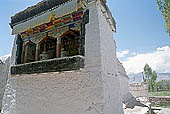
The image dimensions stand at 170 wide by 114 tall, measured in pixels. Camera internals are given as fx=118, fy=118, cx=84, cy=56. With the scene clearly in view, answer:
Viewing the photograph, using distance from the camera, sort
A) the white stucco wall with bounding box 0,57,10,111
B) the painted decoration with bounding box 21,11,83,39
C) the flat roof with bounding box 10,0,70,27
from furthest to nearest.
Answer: the white stucco wall with bounding box 0,57,10,111 < the flat roof with bounding box 10,0,70,27 < the painted decoration with bounding box 21,11,83,39

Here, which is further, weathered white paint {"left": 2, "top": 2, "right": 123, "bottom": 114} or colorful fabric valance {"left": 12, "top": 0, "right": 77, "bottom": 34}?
colorful fabric valance {"left": 12, "top": 0, "right": 77, "bottom": 34}

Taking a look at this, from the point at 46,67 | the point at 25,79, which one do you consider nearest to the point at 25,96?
the point at 25,79

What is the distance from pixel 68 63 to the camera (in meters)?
3.32

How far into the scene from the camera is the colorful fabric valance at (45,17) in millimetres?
3562

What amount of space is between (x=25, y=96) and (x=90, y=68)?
107 inches

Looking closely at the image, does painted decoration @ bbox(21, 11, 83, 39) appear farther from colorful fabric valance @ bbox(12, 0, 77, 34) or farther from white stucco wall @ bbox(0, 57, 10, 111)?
white stucco wall @ bbox(0, 57, 10, 111)

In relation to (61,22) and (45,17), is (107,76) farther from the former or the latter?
(45,17)

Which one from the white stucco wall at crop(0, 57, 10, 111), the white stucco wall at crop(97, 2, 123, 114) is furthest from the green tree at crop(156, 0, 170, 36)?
the white stucco wall at crop(0, 57, 10, 111)

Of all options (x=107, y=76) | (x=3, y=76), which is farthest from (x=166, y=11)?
(x=3, y=76)

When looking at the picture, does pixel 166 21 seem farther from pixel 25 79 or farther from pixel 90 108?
pixel 25 79

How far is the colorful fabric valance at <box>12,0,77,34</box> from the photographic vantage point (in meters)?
3.56

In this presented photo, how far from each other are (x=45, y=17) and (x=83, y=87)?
2.76m

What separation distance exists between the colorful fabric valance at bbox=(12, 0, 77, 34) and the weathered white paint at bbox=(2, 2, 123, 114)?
600 mm

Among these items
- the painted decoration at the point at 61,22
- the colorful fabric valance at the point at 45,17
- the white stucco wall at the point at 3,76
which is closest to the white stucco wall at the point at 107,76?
the painted decoration at the point at 61,22
